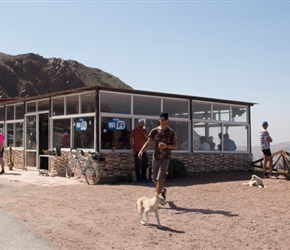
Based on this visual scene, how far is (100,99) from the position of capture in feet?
43.7

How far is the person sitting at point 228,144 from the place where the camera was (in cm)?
1730

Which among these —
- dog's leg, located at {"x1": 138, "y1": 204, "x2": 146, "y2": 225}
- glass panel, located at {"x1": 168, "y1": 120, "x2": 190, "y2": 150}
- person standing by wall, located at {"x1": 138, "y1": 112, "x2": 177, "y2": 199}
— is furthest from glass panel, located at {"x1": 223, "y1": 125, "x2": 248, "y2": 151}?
dog's leg, located at {"x1": 138, "y1": 204, "x2": 146, "y2": 225}

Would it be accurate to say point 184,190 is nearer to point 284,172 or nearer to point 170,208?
point 170,208

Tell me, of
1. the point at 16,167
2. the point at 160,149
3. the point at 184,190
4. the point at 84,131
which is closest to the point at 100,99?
the point at 84,131

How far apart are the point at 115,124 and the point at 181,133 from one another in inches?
124

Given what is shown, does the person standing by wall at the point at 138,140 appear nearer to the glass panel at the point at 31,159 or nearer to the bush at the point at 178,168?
the bush at the point at 178,168

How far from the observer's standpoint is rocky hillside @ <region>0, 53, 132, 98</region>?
68.9 metres

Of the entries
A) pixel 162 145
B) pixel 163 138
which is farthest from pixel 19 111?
pixel 162 145

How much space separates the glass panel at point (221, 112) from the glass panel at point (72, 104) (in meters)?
5.65

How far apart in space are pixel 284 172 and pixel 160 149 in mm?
9381

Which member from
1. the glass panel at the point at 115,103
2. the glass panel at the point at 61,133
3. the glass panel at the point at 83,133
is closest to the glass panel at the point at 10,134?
the glass panel at the point at 61,133

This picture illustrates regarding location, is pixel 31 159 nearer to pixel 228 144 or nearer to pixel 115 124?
pixel 115 124

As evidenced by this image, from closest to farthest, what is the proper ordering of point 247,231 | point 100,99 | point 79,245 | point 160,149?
point 79,245
point 247,231
point 160,149
point 100,99

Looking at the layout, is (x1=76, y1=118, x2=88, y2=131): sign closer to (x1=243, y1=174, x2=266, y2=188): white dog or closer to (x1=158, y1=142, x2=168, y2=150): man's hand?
(x1=243, y1=174, x2=266, y2=188): white dog
